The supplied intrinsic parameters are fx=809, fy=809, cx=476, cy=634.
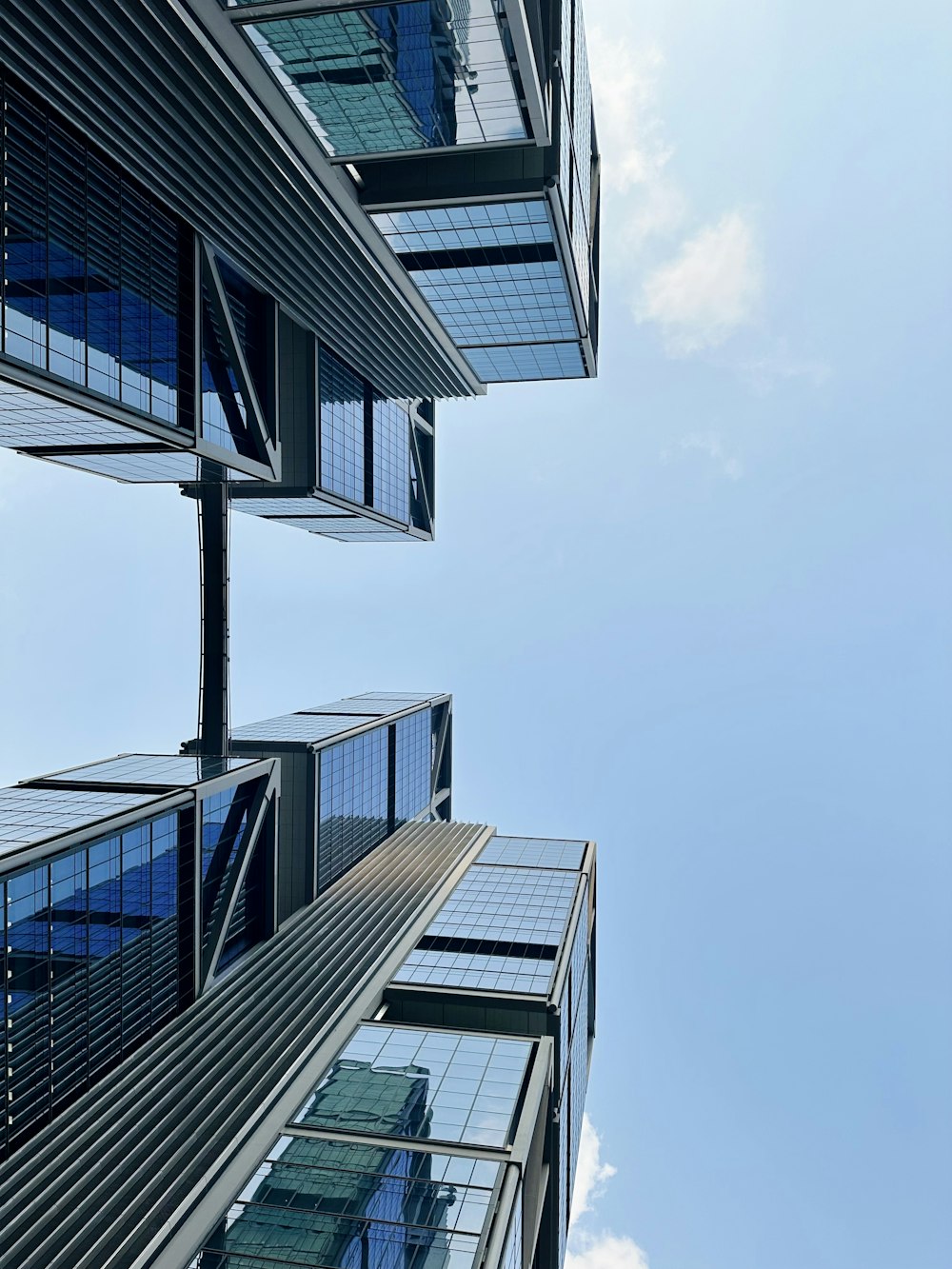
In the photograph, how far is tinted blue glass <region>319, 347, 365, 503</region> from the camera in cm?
7562

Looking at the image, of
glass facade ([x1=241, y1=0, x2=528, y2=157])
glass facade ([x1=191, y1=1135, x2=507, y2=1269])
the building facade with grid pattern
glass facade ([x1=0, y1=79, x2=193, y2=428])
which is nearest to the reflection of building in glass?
glass facade ([x1=191, y1=1135, x2=507, y2=1269])

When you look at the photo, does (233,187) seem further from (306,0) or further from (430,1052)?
(430,1052)

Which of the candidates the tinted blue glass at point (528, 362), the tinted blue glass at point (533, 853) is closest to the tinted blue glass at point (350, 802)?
the tinted blue glass at point (533, 853)

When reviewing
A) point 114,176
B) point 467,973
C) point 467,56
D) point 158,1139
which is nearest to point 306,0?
point 467,56

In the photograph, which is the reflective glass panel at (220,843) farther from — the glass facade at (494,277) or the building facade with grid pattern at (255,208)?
the glass facade at (494,277)

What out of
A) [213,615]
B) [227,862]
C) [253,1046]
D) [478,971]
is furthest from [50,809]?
[478,971]

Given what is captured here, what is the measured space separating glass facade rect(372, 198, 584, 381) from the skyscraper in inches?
17.5

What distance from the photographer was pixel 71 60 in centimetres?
3106

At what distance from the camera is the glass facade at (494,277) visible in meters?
51.9

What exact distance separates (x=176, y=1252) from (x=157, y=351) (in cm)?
4160

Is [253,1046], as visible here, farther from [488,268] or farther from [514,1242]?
[488,268]

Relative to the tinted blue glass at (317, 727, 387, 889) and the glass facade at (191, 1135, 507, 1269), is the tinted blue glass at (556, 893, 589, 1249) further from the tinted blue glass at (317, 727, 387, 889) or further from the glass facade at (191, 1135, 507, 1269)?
the tinted blue glass at (317, 727, 387, 889)

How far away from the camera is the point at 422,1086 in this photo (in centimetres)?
4397

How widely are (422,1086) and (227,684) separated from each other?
35.4 meters
